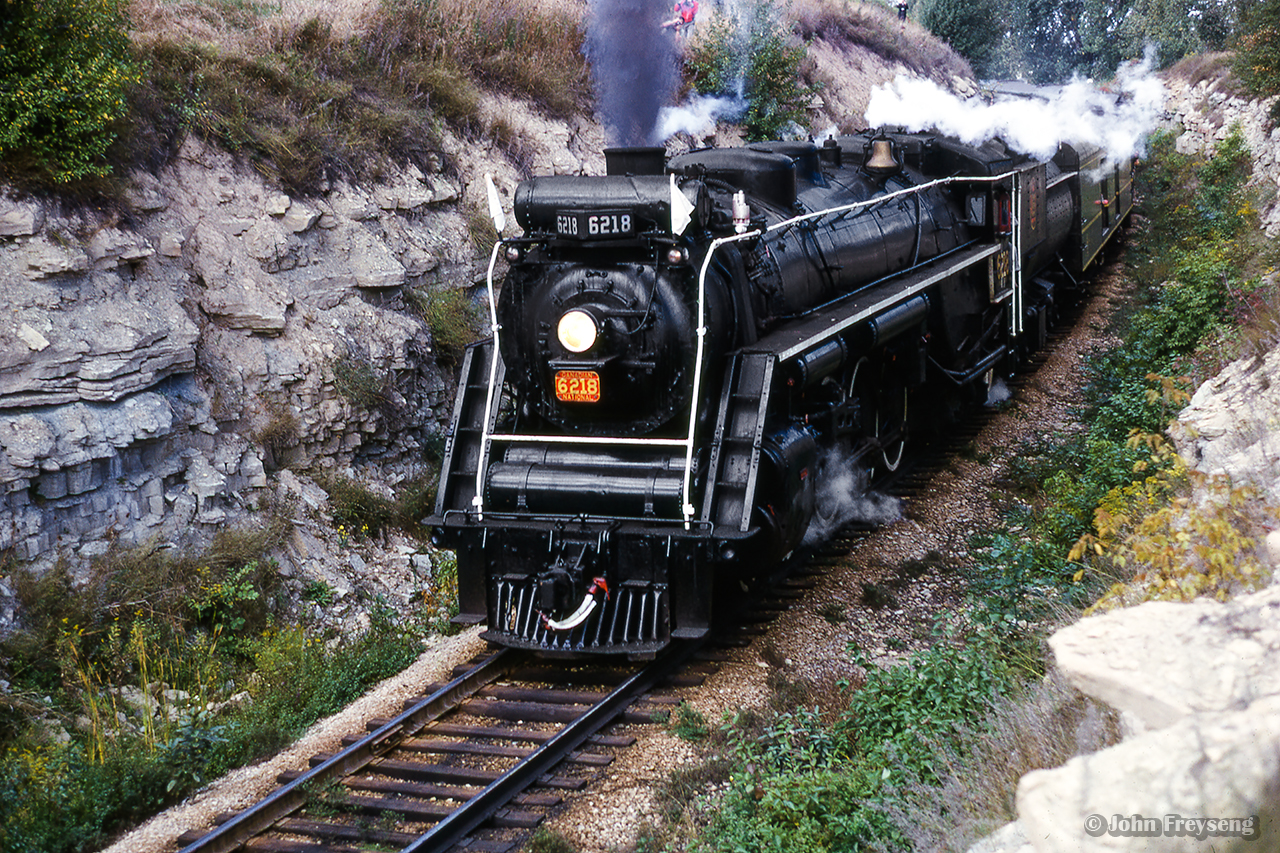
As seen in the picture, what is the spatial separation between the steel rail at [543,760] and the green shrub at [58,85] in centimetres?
606

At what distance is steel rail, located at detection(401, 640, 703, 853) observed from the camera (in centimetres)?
518

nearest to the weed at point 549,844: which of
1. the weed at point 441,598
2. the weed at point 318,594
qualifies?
the weed at point 441,598

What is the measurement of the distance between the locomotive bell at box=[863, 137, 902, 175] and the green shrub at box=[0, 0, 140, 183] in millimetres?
7029

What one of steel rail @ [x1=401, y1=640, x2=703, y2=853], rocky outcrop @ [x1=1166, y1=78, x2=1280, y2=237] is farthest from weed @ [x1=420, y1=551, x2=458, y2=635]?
rocky outcrop @ [x1=1166, y1=78, x2=1280, y2=237]

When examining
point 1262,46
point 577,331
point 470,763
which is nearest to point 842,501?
point 577,331

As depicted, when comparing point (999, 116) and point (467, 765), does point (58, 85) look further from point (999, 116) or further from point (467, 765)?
point (999, 116)

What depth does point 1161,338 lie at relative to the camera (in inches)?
521

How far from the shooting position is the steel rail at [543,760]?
5.18 metres

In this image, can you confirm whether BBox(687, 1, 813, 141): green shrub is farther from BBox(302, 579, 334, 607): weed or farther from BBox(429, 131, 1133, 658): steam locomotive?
BBox(302, 579, 334, 607): weed

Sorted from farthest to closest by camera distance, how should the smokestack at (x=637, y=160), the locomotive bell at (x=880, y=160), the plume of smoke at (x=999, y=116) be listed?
the plume of smoke at (x=999, y=116) → the locomotive bell at (x=880, y=160) → the smokestack at (x=637, y=160)

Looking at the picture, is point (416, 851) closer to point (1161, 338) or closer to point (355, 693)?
point (355, 693)

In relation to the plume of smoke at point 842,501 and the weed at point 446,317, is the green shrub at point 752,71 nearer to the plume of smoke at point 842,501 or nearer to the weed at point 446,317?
the weed at point 446,317

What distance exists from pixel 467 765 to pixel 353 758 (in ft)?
2.14

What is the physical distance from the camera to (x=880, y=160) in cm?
1084
